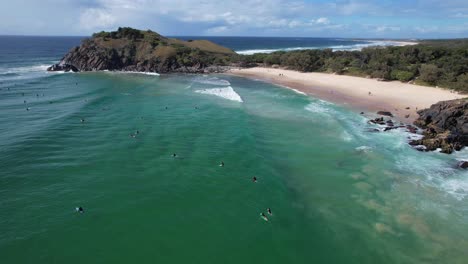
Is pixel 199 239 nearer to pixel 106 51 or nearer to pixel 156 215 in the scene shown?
pixel 156 215

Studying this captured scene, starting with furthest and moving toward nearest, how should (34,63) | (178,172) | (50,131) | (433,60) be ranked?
(34,63), (433,60), (50,131), (178,172)

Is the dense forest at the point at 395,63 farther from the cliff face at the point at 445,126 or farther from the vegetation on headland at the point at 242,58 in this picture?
the cliff face at the point at 445,126

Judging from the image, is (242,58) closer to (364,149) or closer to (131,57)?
(131,57)

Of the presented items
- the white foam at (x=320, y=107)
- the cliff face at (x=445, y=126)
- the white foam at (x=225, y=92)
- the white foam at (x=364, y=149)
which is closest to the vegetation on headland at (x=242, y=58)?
the white foam at (x=320, y=107)

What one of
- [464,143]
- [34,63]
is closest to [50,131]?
[464,143]

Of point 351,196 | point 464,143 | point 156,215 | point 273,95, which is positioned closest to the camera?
point 156,215

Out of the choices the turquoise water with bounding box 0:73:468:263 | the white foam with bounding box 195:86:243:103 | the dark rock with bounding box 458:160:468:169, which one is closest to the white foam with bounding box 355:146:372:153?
the turquoise water with bounding box 0:73:468:263

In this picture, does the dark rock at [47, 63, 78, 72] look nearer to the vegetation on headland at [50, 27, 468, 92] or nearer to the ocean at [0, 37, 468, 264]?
the vegetation on headland at [50, 27, 468, 92]

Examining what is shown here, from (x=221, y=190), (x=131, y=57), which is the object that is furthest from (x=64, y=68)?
(x=221, y=190)
